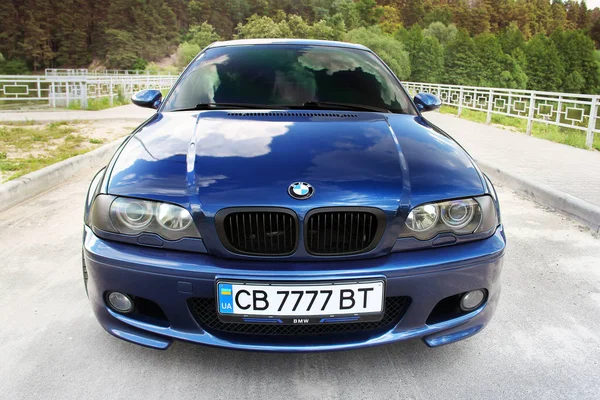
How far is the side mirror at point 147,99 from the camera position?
352 cm

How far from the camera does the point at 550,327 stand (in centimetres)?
266

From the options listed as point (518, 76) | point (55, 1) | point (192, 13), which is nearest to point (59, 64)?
point (55, 1)

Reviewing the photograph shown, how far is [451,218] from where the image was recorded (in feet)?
7.04

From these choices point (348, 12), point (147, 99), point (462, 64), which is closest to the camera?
point (147, 99)

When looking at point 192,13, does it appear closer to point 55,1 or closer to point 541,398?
point 55,1

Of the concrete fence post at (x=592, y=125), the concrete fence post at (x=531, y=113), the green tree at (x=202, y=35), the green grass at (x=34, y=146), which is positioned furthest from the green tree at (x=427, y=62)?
the green grass at (x=34, y=146)

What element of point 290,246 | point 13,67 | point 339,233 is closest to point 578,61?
point 13,67

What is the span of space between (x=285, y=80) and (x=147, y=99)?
3.14 ft

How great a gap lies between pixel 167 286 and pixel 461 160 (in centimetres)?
140

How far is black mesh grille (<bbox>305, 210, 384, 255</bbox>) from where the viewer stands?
201cm

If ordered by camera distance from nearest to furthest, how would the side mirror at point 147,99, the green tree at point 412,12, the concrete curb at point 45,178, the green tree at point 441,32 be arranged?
the side mirror at point 147,99 → the concrete curb at point 45,178 → the green tree at point 441,32 → the green tree at point 412,12

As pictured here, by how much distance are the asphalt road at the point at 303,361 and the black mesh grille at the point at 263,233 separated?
21.5 inches

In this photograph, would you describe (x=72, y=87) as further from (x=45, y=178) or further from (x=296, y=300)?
(x=296, y=300)

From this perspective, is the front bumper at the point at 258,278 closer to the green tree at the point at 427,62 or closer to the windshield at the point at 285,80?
the windshield at the point at 285,80
